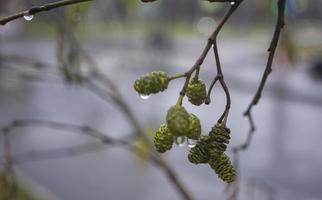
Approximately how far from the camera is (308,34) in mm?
28125

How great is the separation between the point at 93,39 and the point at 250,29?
11.5m

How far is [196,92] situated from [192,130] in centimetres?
7

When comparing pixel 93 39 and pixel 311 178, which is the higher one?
pixel 311 178

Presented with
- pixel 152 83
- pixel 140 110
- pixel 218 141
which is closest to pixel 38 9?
pixel 152 83

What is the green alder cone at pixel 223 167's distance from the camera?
683 millimetres

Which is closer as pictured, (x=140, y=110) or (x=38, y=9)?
(x=38, y=9)

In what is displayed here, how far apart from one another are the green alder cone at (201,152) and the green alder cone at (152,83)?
0.33 feet

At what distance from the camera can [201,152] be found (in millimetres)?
691

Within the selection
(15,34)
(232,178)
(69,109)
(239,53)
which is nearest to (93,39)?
(15,34)

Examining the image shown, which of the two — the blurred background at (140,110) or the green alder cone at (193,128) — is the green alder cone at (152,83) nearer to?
the green alder cone at (193,128)

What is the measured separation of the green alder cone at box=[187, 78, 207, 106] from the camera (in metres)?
0.66

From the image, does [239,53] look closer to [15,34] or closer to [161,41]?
[161,41]

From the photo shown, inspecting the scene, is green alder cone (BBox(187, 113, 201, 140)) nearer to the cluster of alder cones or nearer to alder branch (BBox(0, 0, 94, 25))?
the cluster of alder cones

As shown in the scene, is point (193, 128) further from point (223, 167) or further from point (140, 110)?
point (140, 110)
